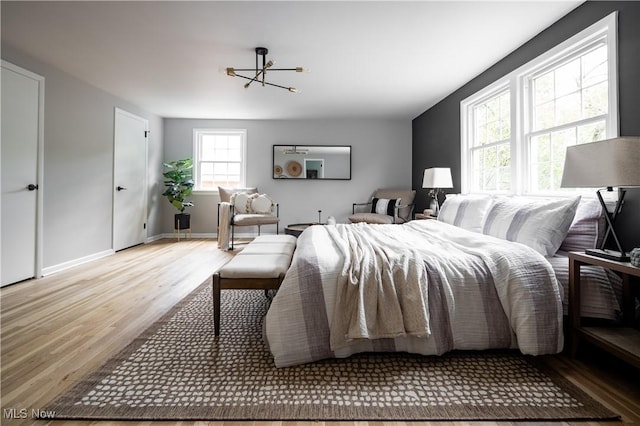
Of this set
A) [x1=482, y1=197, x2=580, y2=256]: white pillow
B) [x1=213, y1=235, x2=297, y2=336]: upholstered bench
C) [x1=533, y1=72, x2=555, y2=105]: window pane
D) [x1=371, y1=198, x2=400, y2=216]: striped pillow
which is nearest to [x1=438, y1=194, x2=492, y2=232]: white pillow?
[x1=482, y1=197, x2=580, y2=256]: white pillow

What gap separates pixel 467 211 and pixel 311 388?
2287 millimetres

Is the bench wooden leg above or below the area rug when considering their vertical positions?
above

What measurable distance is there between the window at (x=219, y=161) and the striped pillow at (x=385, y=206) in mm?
2711

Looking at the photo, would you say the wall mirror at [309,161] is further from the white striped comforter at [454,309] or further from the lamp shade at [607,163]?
the lamp shade at [607,163]

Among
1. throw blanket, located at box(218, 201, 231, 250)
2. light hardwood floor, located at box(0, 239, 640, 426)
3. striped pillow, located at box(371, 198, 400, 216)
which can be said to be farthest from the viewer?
striped pillow, located at box(371, 198, 400, 216)

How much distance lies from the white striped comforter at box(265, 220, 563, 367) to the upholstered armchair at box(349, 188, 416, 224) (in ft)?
11.7

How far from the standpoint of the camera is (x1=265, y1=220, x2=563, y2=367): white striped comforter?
1663 mm

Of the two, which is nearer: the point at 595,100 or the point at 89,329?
the point at 89,329

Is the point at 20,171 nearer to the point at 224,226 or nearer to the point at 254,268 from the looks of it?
the point at 224,226

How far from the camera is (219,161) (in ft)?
21.0

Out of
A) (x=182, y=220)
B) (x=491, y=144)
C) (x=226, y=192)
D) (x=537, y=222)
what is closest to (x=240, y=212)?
(x=226, y=192)

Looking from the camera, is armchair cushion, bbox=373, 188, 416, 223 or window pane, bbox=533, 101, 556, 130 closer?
window pane, bbox=533, 101, 556, 130

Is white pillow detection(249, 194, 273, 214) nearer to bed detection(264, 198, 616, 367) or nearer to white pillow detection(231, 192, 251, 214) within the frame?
white pillow detection(231, 192, 251, 214)

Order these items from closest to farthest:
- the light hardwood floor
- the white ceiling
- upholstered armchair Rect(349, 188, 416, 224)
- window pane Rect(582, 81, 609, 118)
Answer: the light hardwood floor, window pane Rect(582, 81, 609, 118), the white ceiling, upholstered armchair Rect(349, 188, 416, 224)
